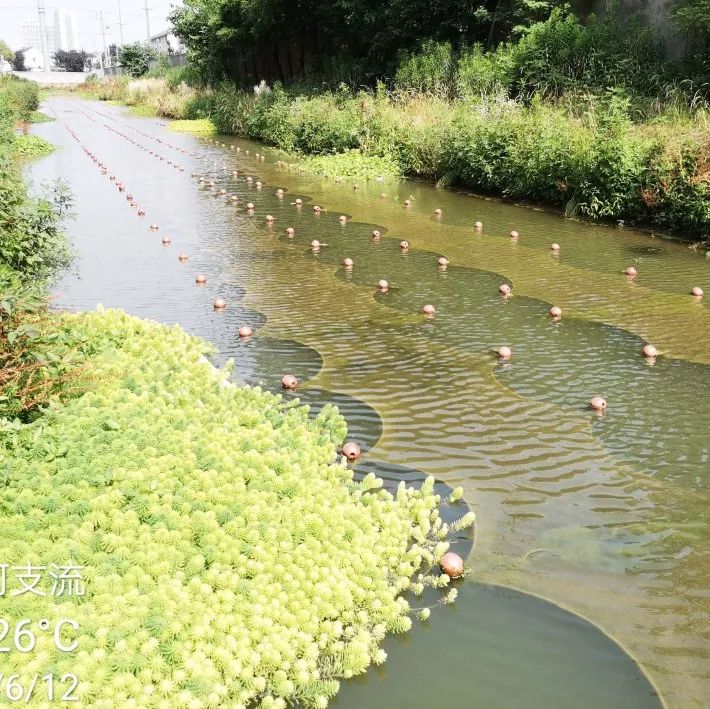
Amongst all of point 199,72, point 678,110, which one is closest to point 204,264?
point 678,110

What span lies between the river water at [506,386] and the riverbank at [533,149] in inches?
25.9

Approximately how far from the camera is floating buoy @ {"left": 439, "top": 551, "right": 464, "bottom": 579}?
382 centimetres

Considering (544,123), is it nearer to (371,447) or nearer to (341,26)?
(371,447)

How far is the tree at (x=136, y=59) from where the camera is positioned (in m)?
72.8

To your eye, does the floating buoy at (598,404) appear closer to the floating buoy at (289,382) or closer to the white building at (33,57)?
the floating buoy at (289,382)

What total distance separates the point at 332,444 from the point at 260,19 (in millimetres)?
32082

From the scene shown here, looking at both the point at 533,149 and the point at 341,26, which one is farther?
the point at 341,26

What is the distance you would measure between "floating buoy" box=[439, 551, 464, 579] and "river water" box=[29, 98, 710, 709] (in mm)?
78

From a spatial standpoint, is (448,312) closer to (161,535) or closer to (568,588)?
(568,588)

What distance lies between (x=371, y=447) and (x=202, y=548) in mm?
2019

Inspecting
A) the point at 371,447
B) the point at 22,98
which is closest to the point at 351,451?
the point at 371,447

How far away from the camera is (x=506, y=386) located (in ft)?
20.5

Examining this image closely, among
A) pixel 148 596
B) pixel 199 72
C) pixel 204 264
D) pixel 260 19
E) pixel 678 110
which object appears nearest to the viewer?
pixel 148 596

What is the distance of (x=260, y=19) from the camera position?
32250 mm
